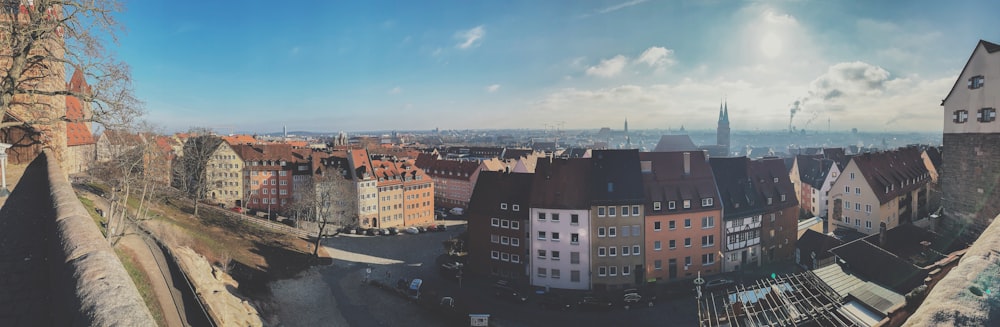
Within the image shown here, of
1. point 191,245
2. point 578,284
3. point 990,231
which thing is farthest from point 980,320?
point 191,245

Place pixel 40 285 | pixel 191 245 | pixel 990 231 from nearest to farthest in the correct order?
1. pixel 990 231
2. pixel 40 285
3. pixel 191 245

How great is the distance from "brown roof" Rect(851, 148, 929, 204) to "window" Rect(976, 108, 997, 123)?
69.6 ft

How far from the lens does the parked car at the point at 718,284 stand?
32.6 meters

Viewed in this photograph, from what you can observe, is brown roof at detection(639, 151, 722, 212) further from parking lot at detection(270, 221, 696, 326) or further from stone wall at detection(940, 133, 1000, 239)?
stone wall at detection(940, 133, 1000, 239)

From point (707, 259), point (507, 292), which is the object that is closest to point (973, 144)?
point (707, 259)

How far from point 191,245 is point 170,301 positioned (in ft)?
73.1

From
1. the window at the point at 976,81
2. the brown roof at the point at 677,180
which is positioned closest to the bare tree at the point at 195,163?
the brown roof at the point at 677,180

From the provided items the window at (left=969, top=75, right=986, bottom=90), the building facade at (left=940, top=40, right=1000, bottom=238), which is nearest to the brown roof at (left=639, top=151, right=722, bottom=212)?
the building facade at (left=940, top=40, right=1000, bottom=238)

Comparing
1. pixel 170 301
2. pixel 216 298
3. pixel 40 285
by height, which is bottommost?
pixel 216 298

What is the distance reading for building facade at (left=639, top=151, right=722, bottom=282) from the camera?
112 ft

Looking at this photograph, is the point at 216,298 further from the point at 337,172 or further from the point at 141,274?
the point at 337,172

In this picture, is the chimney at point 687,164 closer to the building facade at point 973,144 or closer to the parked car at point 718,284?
the parked car at point 718,284

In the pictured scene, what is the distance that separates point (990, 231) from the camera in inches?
214

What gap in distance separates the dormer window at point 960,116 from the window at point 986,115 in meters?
0.82
